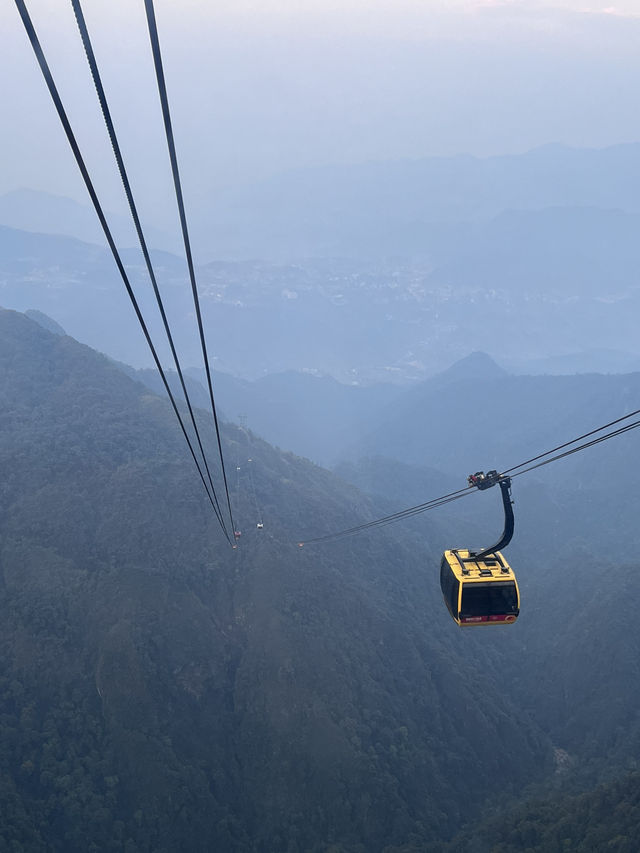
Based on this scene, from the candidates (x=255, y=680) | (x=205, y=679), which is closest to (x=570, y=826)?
(x=255, y=680)

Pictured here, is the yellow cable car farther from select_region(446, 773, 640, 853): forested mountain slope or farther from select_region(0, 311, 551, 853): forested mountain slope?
select_region(0, 311, 551, 853): forested mountain slope

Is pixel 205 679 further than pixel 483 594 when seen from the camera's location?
Yes

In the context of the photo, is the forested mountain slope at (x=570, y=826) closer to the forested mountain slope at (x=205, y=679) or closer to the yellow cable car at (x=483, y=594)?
the forested mountain slope at (x=205, y=679)

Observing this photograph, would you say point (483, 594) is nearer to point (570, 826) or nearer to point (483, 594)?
point (483, 594)

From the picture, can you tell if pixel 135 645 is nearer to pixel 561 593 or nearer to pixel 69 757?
pixel 69 757

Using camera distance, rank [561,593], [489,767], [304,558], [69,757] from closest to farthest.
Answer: [69,757] < [489,767] < [304,558] < [561,593]

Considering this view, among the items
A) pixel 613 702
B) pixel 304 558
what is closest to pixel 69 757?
pixel 304 558

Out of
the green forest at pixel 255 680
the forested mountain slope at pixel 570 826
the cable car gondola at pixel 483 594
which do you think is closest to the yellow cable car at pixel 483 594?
the cable car gondola at pixel 483 594
